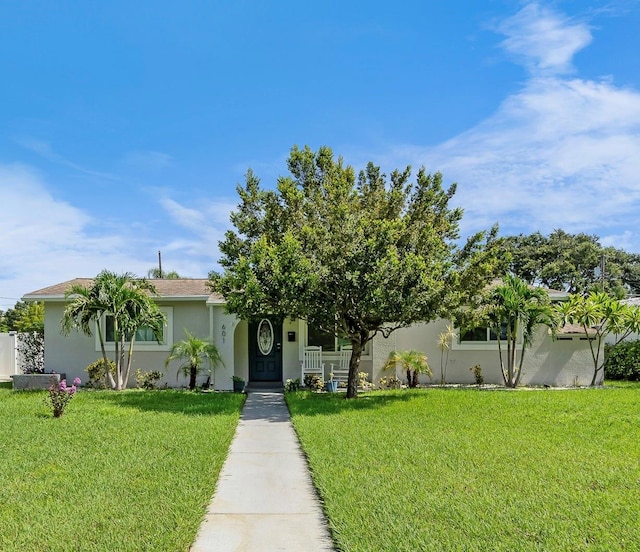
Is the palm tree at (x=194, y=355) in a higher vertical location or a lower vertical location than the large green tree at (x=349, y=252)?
lower

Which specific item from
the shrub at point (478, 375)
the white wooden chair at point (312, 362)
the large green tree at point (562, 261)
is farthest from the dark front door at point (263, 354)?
the large green tree at point (562, 261)

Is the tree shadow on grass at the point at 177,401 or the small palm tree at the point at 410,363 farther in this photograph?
the small palm tree at the point at 410,363

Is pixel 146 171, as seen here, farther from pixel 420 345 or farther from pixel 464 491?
pixel 464 491

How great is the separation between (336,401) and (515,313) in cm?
626

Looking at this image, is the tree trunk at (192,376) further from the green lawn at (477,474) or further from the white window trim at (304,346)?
the green lawn at (477,474)

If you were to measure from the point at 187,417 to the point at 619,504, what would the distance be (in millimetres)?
7648

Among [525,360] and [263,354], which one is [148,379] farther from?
[525,360]

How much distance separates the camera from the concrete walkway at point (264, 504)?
4.63m

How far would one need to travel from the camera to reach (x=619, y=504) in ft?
18.0

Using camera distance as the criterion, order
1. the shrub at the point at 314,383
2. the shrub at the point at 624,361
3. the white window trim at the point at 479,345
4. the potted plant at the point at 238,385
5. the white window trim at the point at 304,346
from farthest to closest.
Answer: the shrub at the point at 624,361 → the white window trim at the point at 479,345 → the white window trim at the point at 304,346 → the shrub at the point at 314,383 → the potted plant at the point at 238,385

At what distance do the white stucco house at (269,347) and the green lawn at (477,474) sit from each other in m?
4.70

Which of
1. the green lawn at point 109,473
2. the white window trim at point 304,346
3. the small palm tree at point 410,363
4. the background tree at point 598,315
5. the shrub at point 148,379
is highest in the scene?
the background tree at point 598,315

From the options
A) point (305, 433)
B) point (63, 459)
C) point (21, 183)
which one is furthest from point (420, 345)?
point (21, 183)

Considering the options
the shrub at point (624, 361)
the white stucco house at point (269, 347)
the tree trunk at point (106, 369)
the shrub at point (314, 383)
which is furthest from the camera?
the shrub at point (624, 361)
